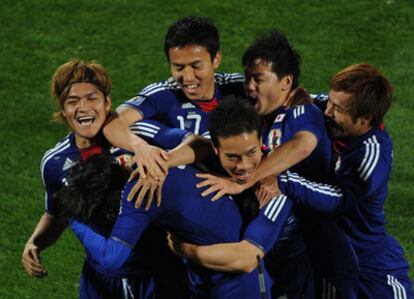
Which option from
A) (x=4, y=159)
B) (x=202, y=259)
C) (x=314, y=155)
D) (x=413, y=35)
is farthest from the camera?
(x=413, y=35)

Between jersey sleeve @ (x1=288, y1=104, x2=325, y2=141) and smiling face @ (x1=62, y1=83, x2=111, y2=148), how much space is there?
3.47ft

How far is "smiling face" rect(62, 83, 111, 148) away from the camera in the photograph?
6480 mm

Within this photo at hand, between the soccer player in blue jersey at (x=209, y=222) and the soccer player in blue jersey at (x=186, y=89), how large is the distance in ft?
→ 2.67

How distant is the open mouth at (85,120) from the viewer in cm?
647

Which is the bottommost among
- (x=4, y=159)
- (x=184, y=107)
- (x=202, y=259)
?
(x=4, y=159)

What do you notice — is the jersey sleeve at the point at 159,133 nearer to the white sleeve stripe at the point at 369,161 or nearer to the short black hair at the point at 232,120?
the short black hair at the point at 232,120

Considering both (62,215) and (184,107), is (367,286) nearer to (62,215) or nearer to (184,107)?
(184,107)

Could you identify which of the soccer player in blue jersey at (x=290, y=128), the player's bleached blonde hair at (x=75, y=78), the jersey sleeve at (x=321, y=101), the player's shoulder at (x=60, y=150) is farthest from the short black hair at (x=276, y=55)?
the player's shoulder at (x=60, y=150)

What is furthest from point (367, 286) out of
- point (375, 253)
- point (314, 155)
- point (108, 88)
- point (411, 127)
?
point (411, 127)

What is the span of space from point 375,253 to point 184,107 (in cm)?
137

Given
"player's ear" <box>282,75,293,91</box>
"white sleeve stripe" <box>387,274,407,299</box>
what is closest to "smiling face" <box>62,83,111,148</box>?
"player's ear" <box>282,75,293,91</box>

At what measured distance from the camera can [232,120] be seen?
18.9ft

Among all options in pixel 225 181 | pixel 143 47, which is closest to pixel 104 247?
pixel 225 181

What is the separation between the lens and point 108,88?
668 centimetres
